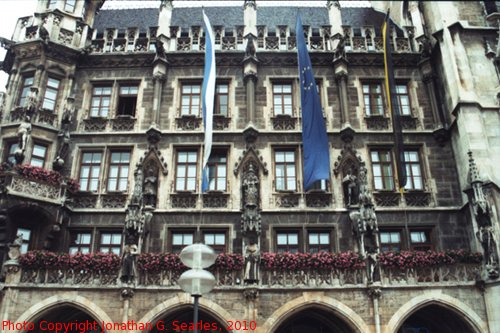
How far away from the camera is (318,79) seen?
2219 centimetres

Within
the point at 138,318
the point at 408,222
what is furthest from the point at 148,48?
the point at 408,222

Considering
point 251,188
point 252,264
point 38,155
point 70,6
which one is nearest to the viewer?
point 252,264

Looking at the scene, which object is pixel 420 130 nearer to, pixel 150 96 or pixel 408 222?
pixel 408 222

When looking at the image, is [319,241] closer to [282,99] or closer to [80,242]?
Result: [282,99]

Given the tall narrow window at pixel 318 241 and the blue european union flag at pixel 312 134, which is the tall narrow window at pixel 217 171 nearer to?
the blue european union flag at pixel 312 134

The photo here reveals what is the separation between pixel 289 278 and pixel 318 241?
267 cm

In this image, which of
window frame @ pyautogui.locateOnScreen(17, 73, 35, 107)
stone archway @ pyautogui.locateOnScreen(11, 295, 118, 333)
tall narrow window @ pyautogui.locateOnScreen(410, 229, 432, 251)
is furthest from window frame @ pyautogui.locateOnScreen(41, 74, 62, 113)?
tall narrow window @ pyautogui.locateOnScreen(410, 229, 432, 251)

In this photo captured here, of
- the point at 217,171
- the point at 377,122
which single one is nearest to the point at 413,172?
the point at 377,122

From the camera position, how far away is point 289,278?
55.8 feet

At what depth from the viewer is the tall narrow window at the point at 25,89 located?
2088cm

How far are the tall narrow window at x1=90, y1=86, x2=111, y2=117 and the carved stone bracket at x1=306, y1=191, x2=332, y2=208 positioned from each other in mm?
9833

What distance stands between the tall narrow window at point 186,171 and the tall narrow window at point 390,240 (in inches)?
312

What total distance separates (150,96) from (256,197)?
7.18 m

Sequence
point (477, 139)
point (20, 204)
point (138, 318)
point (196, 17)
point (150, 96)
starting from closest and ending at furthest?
point (138, 318) < point (20, 204) < point (477, 139) < point (150, 96) < point (196, 17)
